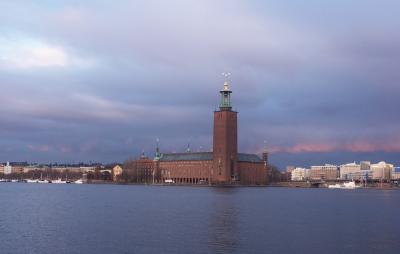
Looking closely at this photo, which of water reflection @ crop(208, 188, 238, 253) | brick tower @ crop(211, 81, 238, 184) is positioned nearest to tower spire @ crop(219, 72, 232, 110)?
brick tower @ crop(211, 81, 238, 184)

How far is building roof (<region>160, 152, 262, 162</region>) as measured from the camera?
133500 mm

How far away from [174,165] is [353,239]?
115 metres

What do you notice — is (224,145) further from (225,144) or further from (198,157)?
(198,157)

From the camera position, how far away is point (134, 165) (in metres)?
151

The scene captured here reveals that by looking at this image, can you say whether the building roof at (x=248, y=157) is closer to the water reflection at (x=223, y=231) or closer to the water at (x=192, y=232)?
the water reflection at (x=223, y=231)

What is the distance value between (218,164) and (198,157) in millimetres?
11724

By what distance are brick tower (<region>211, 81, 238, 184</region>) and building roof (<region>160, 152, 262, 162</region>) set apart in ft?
21.9

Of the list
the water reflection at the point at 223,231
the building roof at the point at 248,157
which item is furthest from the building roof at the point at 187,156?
the water reflection at the point at 223,231

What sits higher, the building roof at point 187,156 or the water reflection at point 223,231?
the building roof at point 187,156

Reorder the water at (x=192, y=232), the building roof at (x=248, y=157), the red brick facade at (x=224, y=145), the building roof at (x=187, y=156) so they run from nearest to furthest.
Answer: the water at (x=192, y=232) → the red brick facade at (x=224, y=145) → the building roof at (x=187, y=156) → the building roof at (x=248, y=157)

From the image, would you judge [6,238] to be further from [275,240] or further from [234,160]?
[234,160]

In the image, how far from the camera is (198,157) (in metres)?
135

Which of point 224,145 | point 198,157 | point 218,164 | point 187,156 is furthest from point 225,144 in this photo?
point 187,156

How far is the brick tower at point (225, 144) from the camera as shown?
404 ft
